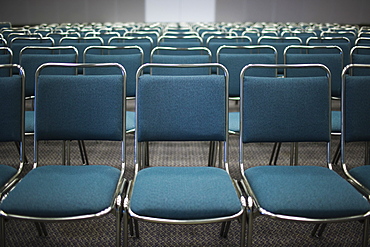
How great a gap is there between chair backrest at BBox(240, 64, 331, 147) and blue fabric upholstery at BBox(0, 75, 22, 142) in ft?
4.57

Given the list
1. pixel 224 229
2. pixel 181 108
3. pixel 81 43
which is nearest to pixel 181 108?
pixel 181 108

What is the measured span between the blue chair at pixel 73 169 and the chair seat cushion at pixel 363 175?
4.46 feet

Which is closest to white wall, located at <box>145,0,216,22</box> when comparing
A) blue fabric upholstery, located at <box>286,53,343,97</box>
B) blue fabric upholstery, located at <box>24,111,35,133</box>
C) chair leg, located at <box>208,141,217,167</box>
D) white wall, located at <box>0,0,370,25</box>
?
white wall, located at <box>0,0,370,25</box>

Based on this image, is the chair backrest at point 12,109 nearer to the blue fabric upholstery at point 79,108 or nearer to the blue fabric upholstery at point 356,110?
the blue fabric upholstery at point 79,108

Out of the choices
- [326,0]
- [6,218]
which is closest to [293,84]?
[6,218]

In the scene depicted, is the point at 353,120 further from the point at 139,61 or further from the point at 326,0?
the point at 326,0

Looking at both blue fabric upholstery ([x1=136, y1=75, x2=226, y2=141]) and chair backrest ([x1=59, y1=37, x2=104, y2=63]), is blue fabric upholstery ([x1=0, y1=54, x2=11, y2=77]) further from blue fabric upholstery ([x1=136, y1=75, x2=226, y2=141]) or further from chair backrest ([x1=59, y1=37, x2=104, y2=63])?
blue fabric upholstery ([x1=136, y1=75, x2=226, y2=141])

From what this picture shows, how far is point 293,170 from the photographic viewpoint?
2.41 m

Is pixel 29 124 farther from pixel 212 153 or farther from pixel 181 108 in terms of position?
pixel 212 153

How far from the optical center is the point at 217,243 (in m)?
2.67

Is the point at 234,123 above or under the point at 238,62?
under

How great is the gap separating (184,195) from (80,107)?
0.96 metres

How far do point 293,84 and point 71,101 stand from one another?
141cm

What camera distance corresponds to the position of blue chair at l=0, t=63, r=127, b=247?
1.94 metres
